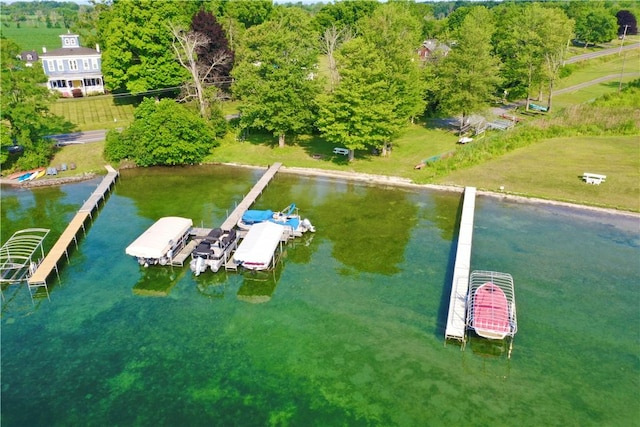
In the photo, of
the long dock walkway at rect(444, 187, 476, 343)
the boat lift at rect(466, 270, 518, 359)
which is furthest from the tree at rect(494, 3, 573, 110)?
the boat lift at rect(466, 270, 518, 359)

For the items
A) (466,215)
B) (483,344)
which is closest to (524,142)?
(466,215)

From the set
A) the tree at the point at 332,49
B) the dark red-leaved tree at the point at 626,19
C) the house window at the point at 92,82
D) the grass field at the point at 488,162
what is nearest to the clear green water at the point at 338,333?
the grass field at the point at 488,162

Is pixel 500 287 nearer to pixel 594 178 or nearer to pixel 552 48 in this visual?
pixel 594 178

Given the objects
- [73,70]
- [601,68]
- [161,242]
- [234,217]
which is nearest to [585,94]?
[601,68]

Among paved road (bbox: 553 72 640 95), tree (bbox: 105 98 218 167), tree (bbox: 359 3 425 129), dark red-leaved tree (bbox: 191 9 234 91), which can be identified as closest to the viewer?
tree (bbox: 105 98 218 167)

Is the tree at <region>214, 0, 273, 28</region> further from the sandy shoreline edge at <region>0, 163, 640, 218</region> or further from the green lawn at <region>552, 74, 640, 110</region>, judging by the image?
the sandy shoreline edge at <region>0, 163, 640, 218</region>

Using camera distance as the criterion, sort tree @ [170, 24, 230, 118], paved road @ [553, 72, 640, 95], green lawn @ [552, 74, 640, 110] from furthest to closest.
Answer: paved road @ [553, 72, 640, 95] < green lawn @ [552, 74, 640, 110] < tree @ [170, 24, 230, 118]
